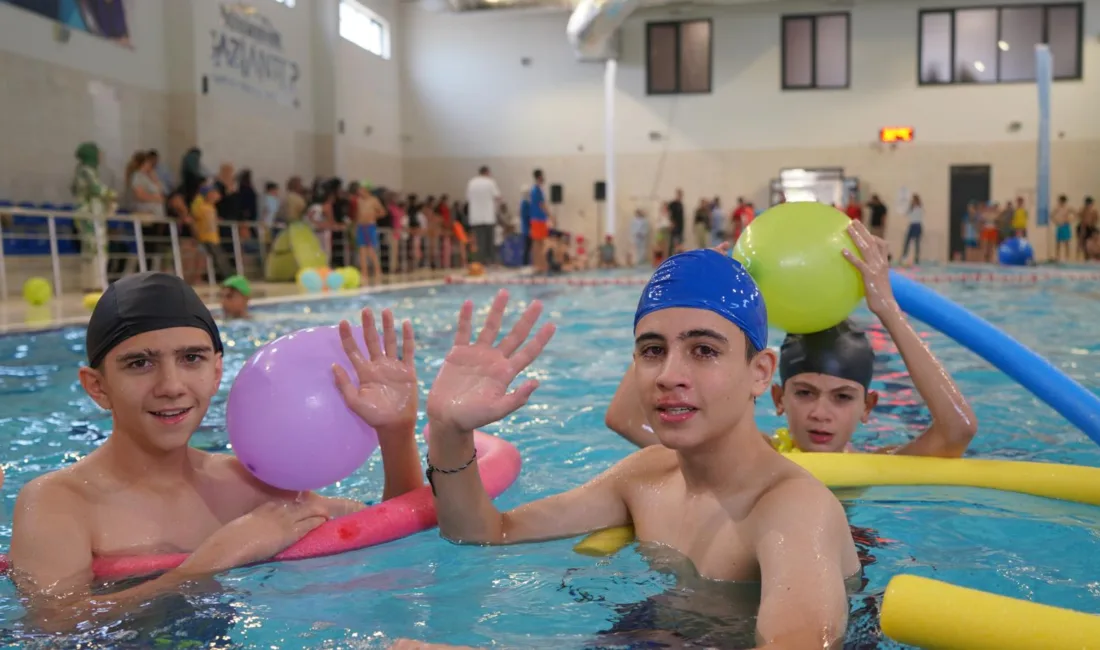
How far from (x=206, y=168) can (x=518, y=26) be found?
38.6 feet

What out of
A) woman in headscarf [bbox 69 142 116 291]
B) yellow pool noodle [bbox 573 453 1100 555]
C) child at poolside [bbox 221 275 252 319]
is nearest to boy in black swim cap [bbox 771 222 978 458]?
yellow pool noodle [bbox 573 453 1100 555]

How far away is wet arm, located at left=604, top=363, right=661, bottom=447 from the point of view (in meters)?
3.24

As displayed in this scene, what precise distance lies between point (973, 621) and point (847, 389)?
1717mm

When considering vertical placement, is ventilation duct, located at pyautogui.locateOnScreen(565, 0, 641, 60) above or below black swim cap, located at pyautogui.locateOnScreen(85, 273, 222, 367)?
above

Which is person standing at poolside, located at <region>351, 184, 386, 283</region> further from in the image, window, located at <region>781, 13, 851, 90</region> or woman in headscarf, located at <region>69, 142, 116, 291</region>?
window, located at <region>781, 13, 851, 90</region>

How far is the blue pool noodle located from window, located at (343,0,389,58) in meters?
20.9

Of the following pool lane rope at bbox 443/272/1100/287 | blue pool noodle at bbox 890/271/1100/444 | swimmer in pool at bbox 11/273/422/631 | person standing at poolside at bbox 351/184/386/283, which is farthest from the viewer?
person standing at poolside at bbox 351/184/386/283

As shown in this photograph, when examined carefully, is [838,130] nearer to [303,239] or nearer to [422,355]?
[303,239]

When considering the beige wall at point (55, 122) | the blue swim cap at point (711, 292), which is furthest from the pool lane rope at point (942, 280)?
the blue swim cap at point (711, 292)

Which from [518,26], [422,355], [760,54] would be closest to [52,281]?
[422,355]

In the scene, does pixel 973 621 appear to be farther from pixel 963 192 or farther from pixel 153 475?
pixel 963 192

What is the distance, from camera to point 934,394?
10.1ft

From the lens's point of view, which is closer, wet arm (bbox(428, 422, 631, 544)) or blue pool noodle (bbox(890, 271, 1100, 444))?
wet arm (bbox(428, 422, 631, 544))

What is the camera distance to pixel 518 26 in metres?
26.2
